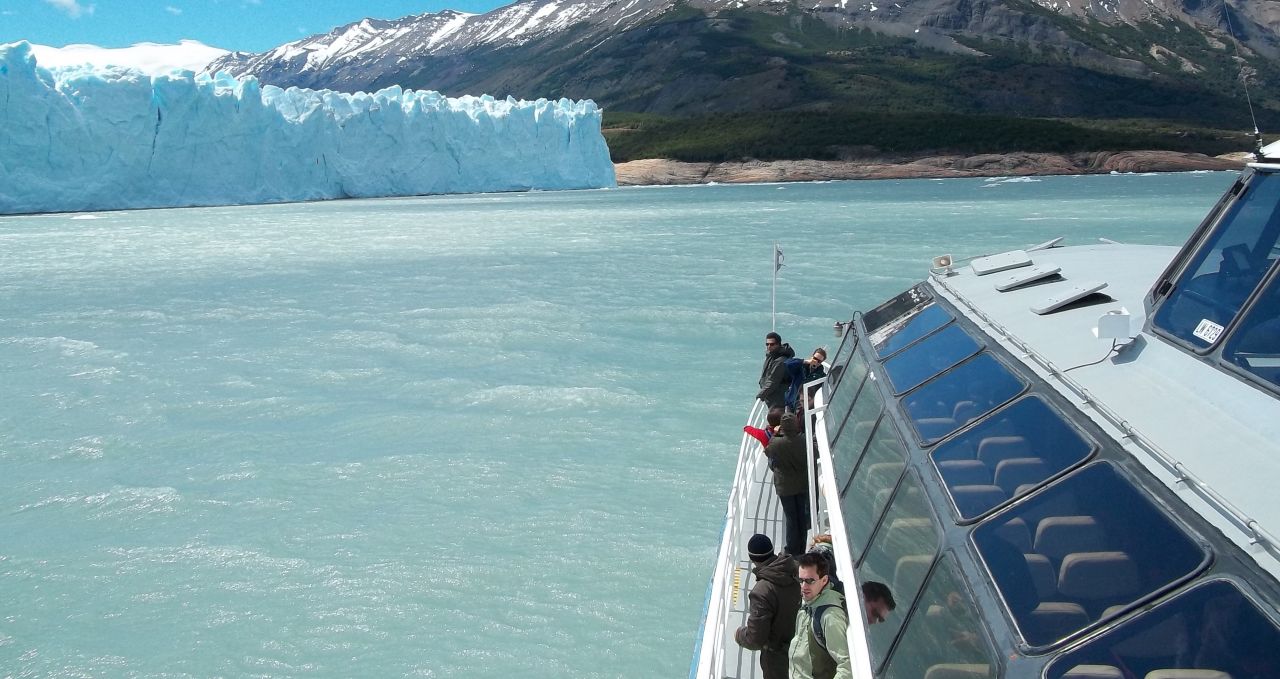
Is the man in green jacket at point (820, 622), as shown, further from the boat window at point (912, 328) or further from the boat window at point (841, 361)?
the boat window at point (841, 361)

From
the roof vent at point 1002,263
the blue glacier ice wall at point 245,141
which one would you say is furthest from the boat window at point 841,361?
the blue glacier ice wall at point 245,141

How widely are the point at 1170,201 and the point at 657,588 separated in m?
40.7

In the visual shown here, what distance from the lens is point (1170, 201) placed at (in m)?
41.0

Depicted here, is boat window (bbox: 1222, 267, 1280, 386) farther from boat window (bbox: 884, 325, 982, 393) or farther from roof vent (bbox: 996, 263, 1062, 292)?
roof vent (bbox: 996, 263, 1062, 292)

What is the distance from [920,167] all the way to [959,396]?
81953 millimetres

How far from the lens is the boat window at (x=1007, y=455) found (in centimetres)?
305

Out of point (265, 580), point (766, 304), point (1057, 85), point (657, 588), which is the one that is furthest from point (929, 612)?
point (1057, 85)

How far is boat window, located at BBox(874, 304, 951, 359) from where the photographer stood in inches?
213

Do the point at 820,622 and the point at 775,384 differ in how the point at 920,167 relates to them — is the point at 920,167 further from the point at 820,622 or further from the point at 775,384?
the point at 820,622

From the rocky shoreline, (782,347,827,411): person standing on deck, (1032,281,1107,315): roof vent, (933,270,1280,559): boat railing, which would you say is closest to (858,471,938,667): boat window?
(933,270,1280,559): boat railing

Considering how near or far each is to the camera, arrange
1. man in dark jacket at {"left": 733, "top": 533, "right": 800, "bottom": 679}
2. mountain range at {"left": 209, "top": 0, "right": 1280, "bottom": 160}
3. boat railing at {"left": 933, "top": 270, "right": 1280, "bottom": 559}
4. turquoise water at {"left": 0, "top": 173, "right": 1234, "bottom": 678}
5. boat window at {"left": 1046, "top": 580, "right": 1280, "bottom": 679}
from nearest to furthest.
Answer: boat window at {"left": 1046, "top": 580, "right": 1280, "bottom": 679}
boat railing at {"left": 933, "top": 270, "right": 1280, "bottom": 559}
man in dark jacket at {"left": 733, "top": 533, "right": 800, "bottom": 679}
turquoise water at {"left": 0, "top": 173, "right": 1234, "bottom": 678}
mountain range at {"left": 209, "top": 0, "right": 1280, "bottom": 160}

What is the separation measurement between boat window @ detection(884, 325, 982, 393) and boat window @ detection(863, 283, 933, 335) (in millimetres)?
758

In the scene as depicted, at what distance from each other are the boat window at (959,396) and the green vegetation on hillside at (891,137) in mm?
84583

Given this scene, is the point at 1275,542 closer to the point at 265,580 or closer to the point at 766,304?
the point at 265,580
